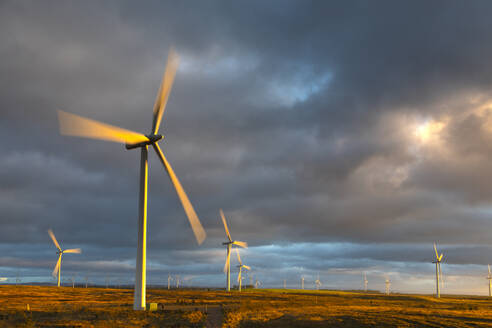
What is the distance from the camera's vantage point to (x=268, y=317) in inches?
2709

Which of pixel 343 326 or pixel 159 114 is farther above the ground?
pixel 159 114

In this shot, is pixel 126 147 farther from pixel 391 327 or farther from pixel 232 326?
pixel 391 327

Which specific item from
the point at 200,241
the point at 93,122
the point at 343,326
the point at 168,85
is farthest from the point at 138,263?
the point at 343,326

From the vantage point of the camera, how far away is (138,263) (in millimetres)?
59281

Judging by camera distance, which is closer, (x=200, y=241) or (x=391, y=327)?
(x=200, y=241)

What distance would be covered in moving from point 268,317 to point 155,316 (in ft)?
64.3

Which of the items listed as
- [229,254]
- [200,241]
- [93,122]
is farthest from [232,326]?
[229,254]

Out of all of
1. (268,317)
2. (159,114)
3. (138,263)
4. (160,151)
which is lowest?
(268,317)

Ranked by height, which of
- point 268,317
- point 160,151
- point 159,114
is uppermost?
point 159,114

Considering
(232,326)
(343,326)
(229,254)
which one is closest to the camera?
(232,326)

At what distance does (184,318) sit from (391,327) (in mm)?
30445

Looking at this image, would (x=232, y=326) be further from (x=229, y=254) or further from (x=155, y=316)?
(x=229, y=254)

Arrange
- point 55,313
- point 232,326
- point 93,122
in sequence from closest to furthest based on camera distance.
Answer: point 93,122, point 232,326, point 55,313

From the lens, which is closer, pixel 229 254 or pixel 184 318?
pixel 184 318
